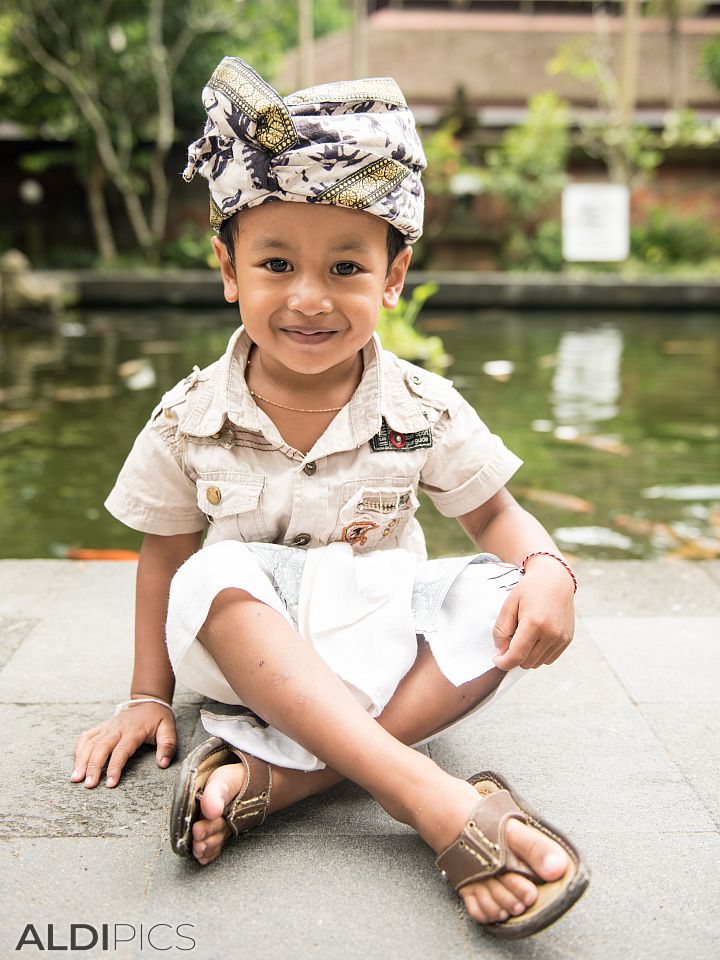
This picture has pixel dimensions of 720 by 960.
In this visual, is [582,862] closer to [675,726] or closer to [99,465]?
[675,726]

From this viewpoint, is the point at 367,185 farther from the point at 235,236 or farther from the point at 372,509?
the point at 372,509

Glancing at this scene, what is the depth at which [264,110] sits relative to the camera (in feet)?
4.90

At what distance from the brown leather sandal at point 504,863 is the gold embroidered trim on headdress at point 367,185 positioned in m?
0.85

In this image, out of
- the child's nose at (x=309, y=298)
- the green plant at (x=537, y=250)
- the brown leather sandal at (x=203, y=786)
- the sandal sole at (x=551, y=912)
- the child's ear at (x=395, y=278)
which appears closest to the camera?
the sandal sole at (x=551, y=912)

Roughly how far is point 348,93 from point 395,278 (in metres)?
0.33

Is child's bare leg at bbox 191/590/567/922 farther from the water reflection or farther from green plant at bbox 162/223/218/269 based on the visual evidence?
green plant at bbox 162/223/218/269

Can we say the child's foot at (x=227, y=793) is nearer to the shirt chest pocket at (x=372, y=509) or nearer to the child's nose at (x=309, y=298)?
the shirt chest pocket at (x=372, y=509)

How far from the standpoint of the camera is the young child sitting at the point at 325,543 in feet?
4.36

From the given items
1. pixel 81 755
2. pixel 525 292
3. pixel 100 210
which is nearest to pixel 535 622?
pixel 81 755

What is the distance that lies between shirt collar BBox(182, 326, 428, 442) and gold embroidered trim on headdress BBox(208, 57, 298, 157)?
0.34m

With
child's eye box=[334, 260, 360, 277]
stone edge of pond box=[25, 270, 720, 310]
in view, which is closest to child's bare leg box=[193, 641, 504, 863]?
child's eye box=[334, 260, 360, 277]

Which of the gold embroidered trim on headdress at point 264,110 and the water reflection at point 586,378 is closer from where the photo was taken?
the gold embroidered trim on headdress at point 264,110

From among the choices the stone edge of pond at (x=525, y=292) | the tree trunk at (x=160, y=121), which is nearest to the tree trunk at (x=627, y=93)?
the stone edge of pond at (x=525, y=292)

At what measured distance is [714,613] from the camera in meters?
2.24
